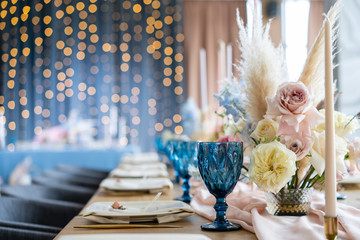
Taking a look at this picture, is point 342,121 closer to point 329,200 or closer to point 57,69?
point 329,200

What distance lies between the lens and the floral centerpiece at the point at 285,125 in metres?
1.07

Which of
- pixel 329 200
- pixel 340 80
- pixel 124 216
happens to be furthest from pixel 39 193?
pixel 340 80

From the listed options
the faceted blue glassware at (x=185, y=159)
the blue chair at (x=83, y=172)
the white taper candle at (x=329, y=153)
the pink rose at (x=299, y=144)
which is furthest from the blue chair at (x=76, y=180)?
the white taper candle at (x=329, y=153)

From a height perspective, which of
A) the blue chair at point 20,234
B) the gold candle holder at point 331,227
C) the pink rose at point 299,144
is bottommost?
the blue chair at point 20,234

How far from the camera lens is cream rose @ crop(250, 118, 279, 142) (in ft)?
3.75

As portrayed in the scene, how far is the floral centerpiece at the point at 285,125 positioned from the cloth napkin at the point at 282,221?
0.15ft

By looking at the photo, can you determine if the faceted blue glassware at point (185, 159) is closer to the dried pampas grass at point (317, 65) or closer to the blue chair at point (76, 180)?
the dried pampas grass at point (317, 65)

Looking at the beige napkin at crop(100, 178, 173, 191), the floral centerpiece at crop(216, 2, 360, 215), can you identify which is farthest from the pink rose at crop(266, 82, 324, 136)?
the beige napkin at crop(100, 178, 173, 191)

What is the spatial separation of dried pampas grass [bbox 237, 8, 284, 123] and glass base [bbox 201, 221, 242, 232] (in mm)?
243

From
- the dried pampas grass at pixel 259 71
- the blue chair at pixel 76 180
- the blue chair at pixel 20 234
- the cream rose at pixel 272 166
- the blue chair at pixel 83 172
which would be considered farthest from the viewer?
the blue chair at pixel 83 172

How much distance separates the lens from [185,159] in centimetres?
159

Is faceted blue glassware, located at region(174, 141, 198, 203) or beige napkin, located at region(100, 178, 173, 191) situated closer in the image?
faceted blue glassware, located at region(174, 141, 198, 203)

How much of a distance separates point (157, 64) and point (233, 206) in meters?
7.14

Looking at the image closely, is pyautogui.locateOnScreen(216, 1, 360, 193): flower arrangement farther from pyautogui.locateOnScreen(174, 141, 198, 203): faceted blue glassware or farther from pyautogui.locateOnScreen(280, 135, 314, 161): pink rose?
pyautogui.locateOnScreen(174, 141, 198, 203): faceted blue glassware
